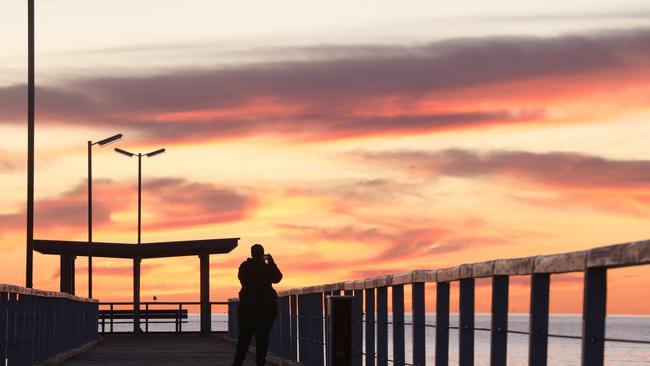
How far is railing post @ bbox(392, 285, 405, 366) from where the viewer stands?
1218cm

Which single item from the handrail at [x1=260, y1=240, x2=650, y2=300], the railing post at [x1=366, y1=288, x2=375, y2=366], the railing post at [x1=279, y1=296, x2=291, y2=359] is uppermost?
→ the handrail at [x1=260, y1=240, x2=650, y2=300]

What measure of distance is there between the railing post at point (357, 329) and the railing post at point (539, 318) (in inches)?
289

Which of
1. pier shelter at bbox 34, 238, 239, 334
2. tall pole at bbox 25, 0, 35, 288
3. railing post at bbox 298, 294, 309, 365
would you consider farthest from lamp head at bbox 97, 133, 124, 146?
railing post at bbox 298, 294, 309, 365

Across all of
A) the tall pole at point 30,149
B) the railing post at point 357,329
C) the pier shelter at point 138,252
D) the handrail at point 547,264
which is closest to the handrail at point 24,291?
the railing post at point 357,329

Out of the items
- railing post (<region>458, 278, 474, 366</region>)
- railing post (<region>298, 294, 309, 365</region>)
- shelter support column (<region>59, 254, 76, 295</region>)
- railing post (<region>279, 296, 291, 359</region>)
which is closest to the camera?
railing post (<region>458, 278, 474, 366</region>)

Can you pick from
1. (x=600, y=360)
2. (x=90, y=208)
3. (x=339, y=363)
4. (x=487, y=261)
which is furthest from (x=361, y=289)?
(x=90, y=208)

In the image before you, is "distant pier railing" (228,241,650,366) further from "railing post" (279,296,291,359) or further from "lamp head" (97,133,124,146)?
"lamp head" (97,133,124,146)

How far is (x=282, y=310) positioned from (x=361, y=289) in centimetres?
897

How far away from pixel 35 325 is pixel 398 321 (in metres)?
9.23

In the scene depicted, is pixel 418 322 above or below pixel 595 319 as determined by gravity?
below

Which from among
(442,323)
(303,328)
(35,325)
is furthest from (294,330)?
(442,323)

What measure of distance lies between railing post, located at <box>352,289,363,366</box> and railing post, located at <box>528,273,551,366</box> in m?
7.35

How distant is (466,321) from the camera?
923 centimetres

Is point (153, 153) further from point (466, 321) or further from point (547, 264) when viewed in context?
point (547, 264)
